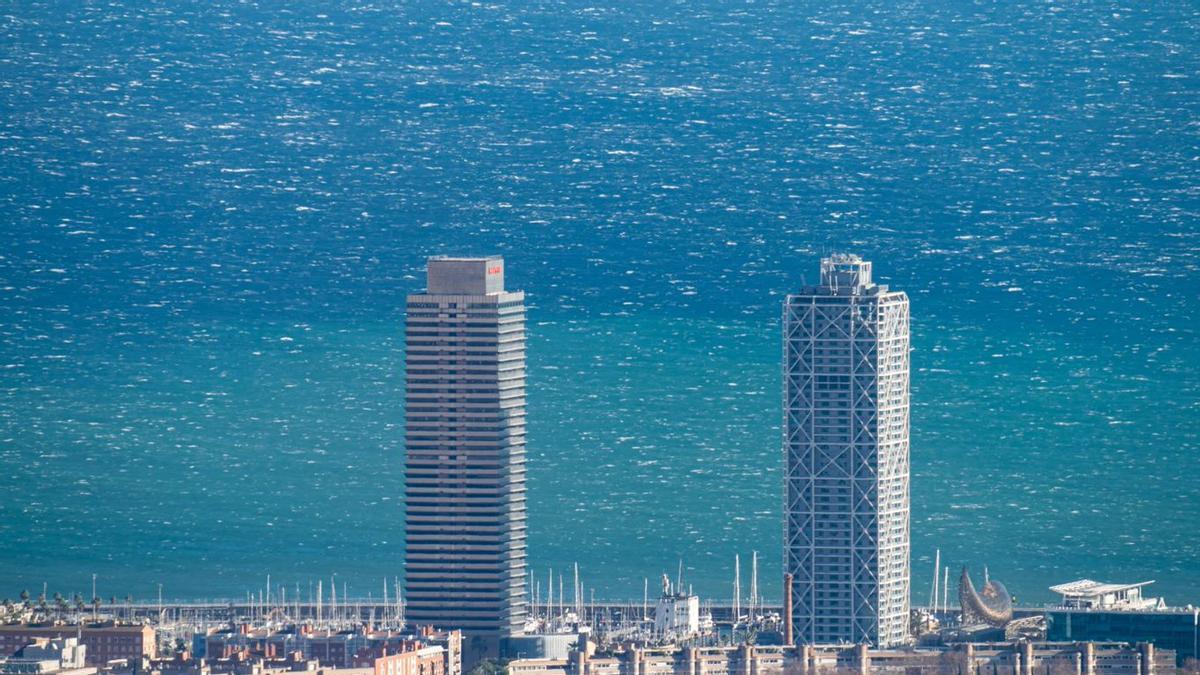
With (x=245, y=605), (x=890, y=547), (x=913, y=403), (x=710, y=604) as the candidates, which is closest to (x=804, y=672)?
(x=890, y=547)

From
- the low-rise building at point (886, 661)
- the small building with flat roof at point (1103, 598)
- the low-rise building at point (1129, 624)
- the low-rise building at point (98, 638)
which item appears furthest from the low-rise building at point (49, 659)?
the small building with flat roof at point (1103, 598)

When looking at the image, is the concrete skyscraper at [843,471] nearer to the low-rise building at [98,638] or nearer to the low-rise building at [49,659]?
the low-rise building at [98,638]

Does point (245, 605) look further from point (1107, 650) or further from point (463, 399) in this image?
point (1107, 650)

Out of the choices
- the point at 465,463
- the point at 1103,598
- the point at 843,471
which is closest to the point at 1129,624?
the point at 1103,598

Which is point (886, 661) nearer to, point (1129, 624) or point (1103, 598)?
point (1129, 624)

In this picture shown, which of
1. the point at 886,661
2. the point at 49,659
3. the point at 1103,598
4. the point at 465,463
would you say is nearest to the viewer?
the point at 49,659

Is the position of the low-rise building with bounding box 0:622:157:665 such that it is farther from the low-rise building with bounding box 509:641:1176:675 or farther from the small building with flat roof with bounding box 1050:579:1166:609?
→ the small building with flat roof with bounding box 1050:579:1166:609
